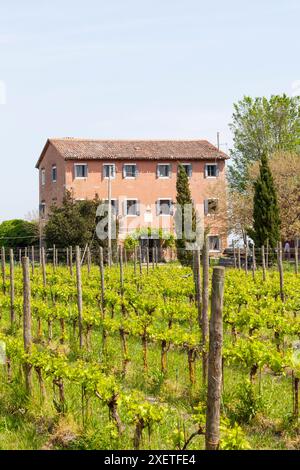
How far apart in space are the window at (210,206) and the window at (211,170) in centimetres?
203

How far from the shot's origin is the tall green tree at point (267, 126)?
49.9 m

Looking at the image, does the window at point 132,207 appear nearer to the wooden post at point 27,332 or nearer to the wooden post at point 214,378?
the wooden post at point 27,332

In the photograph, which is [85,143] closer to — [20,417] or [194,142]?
[194,142]

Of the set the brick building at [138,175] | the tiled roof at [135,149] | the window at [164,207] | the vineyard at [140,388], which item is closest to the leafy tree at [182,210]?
the brick building at [138,175]

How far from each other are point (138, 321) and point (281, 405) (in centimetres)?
336

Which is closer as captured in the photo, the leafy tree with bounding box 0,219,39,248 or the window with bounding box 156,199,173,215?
the leafy tree with bounding box 0,219,39,248

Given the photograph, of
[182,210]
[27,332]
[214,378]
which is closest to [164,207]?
[182,210]

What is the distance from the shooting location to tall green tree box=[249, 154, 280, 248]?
120ft

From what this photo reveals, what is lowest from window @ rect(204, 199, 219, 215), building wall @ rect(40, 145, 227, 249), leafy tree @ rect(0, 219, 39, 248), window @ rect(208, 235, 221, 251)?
window @ rect(208, 235, 221, 251)

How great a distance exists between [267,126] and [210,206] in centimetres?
758

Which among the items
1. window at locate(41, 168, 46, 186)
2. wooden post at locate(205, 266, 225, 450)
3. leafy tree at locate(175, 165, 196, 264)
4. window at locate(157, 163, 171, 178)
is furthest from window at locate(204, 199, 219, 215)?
wooden post at locate(205, 266, 225, 450)

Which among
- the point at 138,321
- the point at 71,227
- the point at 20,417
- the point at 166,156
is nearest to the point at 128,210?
the point at 166,156

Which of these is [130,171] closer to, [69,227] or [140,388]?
[69,227]

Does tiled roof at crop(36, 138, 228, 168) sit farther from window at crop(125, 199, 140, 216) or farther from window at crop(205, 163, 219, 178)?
window at crop(125, 199, 140, 216)
